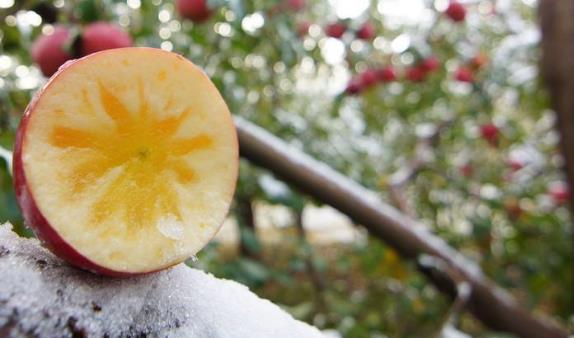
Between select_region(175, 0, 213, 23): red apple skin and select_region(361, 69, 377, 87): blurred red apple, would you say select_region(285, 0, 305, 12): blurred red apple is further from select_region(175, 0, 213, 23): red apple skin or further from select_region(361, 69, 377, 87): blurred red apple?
select_region(361, 69, 377, 87): blurred red apple

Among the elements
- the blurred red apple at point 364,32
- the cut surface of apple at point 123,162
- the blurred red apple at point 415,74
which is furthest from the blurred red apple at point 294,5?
the cut surface of apple at point 123,162

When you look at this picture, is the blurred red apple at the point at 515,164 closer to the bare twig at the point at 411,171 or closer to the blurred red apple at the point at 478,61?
the bare twig at the point at 411,171

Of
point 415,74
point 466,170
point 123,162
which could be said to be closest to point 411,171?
point 415,74

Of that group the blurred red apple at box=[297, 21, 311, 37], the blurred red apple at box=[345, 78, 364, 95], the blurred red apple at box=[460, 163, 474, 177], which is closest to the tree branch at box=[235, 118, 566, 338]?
the blurred red apple at box=[297, 21, 311, 37]

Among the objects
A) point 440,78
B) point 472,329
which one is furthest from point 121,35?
point 472,329

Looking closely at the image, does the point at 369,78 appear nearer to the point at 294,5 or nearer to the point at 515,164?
the point at 294,5
